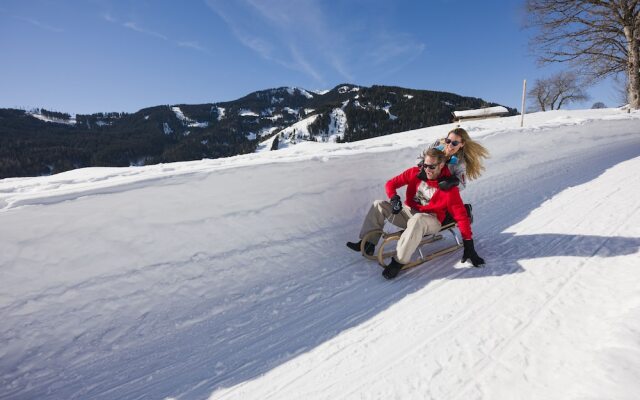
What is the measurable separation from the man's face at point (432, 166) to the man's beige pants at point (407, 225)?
44 centimetres

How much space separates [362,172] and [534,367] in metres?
3.42

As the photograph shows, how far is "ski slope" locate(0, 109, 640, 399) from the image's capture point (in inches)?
76.0

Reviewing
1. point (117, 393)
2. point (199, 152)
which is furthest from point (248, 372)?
point (199, 152)

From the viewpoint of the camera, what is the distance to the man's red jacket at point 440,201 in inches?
127

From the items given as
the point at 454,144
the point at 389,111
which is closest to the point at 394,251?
the point at 454,144

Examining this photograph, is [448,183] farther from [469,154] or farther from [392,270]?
[392,270]

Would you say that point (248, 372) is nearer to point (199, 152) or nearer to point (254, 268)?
point (254, 268)

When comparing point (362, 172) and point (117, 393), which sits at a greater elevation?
point (362, 172)

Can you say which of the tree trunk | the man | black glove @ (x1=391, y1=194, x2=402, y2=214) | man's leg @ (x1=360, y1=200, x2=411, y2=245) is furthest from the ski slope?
the tree trunk

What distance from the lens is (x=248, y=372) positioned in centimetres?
218

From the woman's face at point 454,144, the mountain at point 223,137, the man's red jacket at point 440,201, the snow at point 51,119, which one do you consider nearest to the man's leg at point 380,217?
the man's red jacket at point 440,201

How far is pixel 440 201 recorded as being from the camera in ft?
11.0

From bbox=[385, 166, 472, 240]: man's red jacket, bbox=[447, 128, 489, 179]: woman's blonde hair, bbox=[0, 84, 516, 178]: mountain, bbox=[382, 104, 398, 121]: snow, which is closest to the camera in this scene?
bbox=[385, 166, 472, 240]: man's red jacket

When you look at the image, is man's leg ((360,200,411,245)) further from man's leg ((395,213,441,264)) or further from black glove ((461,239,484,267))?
black glove ((461,239,484,267))
